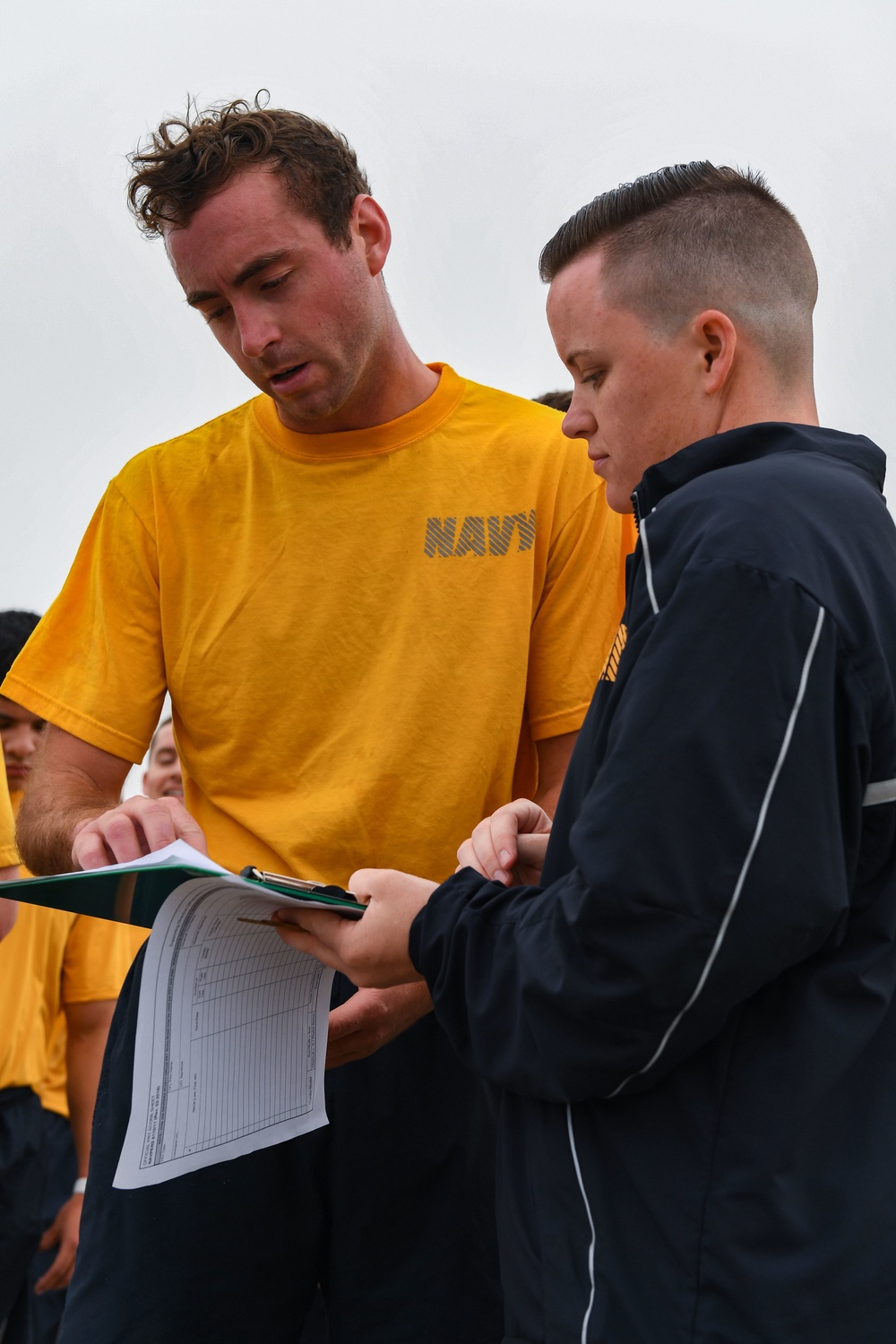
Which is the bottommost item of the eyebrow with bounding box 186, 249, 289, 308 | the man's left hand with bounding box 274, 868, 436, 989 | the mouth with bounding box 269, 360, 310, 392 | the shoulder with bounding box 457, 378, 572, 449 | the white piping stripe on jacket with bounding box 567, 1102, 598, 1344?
the white piping stripe on jacket with bounding box 567, 1102, 598, 1344

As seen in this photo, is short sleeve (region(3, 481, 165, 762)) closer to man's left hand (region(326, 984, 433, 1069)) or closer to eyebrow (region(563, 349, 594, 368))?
man's left hand (region(326, 984, 433, 1069))

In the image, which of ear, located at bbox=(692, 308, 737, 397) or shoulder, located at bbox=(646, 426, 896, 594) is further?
ear, located at bbox=(692, 308, 737, 397)

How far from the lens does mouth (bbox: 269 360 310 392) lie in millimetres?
2133

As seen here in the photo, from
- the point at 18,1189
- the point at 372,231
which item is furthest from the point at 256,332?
the point at 18,1189

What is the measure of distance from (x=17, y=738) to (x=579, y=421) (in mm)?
2866

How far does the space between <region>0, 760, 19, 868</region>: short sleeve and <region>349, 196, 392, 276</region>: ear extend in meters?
1.45

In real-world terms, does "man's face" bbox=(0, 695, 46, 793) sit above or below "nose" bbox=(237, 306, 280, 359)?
below

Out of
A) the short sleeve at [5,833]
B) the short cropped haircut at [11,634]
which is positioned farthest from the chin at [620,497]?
the short cropped haircut at [11,634]

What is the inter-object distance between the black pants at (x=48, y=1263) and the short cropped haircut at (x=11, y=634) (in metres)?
1.29

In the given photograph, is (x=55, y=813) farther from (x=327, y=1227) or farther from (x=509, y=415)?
(x=509, y=415)

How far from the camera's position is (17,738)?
4.00 meters

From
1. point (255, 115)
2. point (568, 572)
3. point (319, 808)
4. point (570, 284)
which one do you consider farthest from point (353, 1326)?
point (255, 115)

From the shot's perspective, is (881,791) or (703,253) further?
(703,253)

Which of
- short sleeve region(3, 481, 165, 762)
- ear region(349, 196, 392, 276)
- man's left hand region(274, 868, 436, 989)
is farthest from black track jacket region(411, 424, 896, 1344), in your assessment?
ear region(349, 196, 392, 276)
